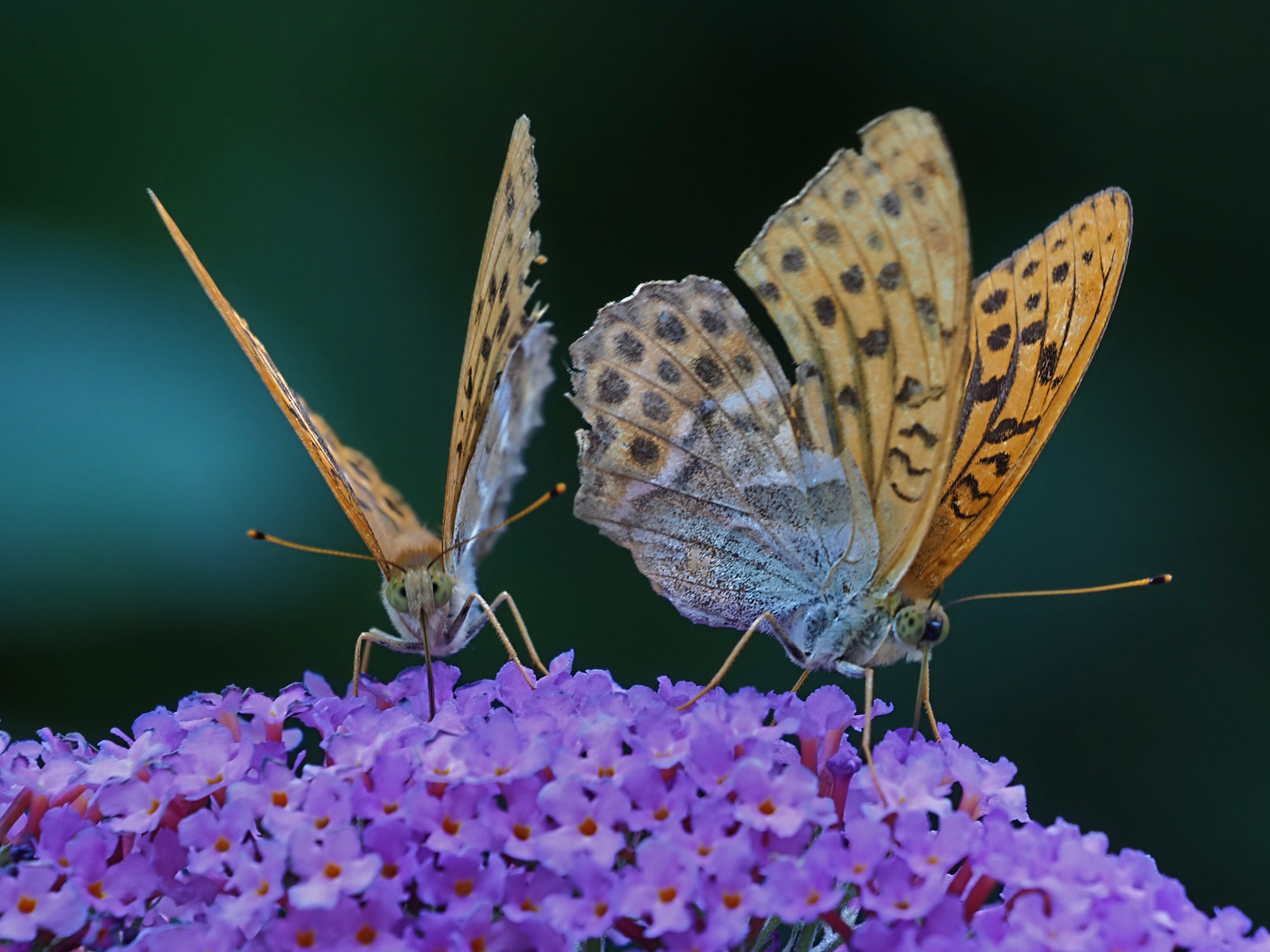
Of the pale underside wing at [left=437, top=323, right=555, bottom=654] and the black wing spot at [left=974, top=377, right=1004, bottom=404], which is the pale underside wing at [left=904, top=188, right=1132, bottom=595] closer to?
the black wing spot at [left=974, top=377, right=1004, bottom=404]

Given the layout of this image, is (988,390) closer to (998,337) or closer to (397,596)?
(998,337)

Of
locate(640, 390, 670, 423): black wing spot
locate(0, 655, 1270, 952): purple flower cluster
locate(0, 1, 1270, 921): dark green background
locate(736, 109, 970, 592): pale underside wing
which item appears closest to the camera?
locate(0, 655, 1270, 952): purple flower cluster

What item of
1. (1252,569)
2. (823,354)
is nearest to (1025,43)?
(1252,569)

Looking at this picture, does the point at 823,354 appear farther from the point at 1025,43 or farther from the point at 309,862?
the point at 1025,43

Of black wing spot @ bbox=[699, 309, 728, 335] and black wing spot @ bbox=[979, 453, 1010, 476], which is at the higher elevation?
black wing spot @ bbox=[699, 309, 728, 335]

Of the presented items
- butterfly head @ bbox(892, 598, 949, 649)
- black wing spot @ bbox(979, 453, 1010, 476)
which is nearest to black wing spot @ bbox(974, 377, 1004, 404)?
black wing spot @ bbox(979, 453, 1010, 476)

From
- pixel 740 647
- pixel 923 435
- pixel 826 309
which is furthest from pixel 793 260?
pixel 740 647
